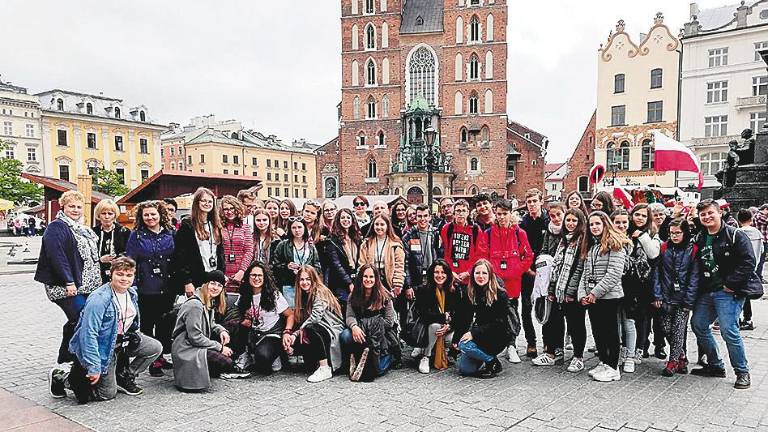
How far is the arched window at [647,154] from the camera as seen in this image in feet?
129

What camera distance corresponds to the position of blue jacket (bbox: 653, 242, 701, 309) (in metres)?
5.18

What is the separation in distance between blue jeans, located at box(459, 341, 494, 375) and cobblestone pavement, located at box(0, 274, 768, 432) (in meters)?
0.13

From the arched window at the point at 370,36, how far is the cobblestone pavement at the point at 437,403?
147 feet

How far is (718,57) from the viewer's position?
1489 inches

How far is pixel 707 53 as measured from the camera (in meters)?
38.2

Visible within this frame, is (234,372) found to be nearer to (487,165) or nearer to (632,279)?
(632,279)

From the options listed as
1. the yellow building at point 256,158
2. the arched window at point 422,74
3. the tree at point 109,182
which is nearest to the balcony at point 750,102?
the arched window at point 422,74

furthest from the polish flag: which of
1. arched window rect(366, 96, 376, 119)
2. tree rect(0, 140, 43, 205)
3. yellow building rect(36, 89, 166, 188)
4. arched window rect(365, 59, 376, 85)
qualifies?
yellow building rect(36, 89, 166, 188)

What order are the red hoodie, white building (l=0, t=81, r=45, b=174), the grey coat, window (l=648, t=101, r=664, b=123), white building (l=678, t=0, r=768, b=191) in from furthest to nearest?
white building (l=0, t=81, r=45, b=174) < window (l=648, t=101, r=664, b=123) < white building (l=678, t=0, r=768, b=191) < the red hoodie < the grey coat

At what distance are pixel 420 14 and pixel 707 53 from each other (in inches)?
948

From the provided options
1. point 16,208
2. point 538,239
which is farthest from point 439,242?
point 16,208

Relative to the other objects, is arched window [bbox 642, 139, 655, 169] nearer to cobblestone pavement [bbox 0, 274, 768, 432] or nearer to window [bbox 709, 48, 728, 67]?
window [bbox 709, 48, 728, 67]

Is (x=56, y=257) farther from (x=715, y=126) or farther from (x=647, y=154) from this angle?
(x=715, y=126)

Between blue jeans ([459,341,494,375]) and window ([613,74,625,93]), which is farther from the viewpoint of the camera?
window ([613,74,625,93])
